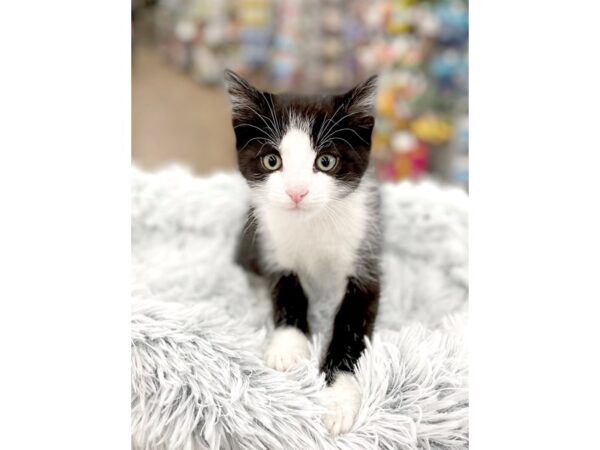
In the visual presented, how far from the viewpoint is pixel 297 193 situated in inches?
37.6

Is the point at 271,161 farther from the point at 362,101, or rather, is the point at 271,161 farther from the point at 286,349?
the point at 286,349

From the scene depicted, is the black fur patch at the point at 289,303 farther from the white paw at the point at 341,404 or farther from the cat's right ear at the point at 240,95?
the cat's right ear at the point at 240,95

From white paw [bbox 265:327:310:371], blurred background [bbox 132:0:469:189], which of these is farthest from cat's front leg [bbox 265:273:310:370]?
blurred background [bbox 132:0:469:189]

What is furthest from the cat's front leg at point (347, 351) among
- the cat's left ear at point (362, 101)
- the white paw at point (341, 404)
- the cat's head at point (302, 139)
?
the cat's left ear at point (362, 101)

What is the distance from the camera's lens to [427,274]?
55.4 inches

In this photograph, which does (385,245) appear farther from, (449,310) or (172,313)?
(172,313)

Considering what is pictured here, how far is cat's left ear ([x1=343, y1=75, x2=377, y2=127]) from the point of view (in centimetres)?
102

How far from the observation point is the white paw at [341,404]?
0.91m

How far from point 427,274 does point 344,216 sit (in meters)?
0.38

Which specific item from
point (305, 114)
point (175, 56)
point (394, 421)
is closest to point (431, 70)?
point (305, 114)

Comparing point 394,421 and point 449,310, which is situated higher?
point 449,310

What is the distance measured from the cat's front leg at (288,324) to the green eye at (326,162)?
12.0 inches

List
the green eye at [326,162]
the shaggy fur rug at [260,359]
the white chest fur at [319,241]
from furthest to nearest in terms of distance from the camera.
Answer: the white chest fur at [319,241] → the green eye at [326,162] → the shaggy fur rug at [260,359]

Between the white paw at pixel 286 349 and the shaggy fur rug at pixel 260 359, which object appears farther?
the white paw at pixel 286 349
